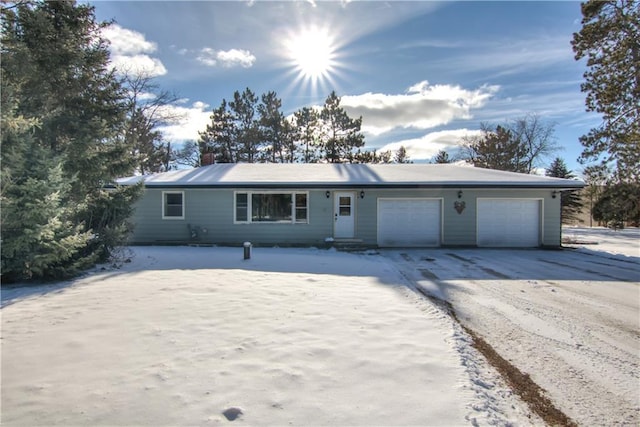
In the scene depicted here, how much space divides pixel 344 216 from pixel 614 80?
12.2m

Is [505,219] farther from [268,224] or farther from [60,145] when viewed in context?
[60,145]

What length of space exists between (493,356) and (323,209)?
363 inches

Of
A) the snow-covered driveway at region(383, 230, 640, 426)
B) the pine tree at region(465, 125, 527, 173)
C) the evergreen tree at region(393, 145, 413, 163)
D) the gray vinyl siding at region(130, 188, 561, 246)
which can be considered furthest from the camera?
the evergreen tree at region(393, 145, 413, 163)

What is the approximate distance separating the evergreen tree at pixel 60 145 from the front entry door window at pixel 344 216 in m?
6.65

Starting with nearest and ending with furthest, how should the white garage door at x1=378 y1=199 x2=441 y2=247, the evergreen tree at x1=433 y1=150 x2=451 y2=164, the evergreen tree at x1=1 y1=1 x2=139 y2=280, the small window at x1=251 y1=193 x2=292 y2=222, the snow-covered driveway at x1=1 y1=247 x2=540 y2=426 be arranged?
the snow-covered driveway at x1=1 y1=247 x2=540 y2=426, the evergreen tree at x1=1 y1=1 x2=139 y2=280, the small window at x1=251 y1=193 x2=292 y2=222, the white garage door at x1=378 y1=199 x2=441 y2=247, the evergreen tree at x1=433 y1=150 x2=451 y2=164

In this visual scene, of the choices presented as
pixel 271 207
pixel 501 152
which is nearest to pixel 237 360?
pixel 271 207

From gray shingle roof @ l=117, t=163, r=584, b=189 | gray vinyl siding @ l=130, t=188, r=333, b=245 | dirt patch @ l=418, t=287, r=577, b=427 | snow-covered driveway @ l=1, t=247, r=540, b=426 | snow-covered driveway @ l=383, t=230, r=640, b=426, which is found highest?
gray shingle roof @ l=117, t=163, r=584, b=189

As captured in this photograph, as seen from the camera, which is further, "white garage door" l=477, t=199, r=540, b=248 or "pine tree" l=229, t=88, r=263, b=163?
"pine tree" l=229, t=88, r=263, b=163

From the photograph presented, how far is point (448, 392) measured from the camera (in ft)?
8.89

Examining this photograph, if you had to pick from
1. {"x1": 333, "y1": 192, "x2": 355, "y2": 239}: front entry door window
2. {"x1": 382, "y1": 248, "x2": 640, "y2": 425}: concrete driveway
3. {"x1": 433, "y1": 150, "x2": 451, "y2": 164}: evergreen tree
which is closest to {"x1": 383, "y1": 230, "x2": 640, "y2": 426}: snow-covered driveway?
{"x1": 382, "y1": 248, "x2": 640, "y2": 425}: concrete driveway

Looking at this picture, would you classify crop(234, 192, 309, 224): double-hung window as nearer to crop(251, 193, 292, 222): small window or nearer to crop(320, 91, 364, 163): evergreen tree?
crop(251, 193, 292, 222): small window

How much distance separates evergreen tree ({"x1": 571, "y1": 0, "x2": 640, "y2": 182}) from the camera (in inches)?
515

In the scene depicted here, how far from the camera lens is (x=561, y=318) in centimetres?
484

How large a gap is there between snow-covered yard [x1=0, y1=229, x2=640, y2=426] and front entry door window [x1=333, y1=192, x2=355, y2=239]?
553 centimetres
